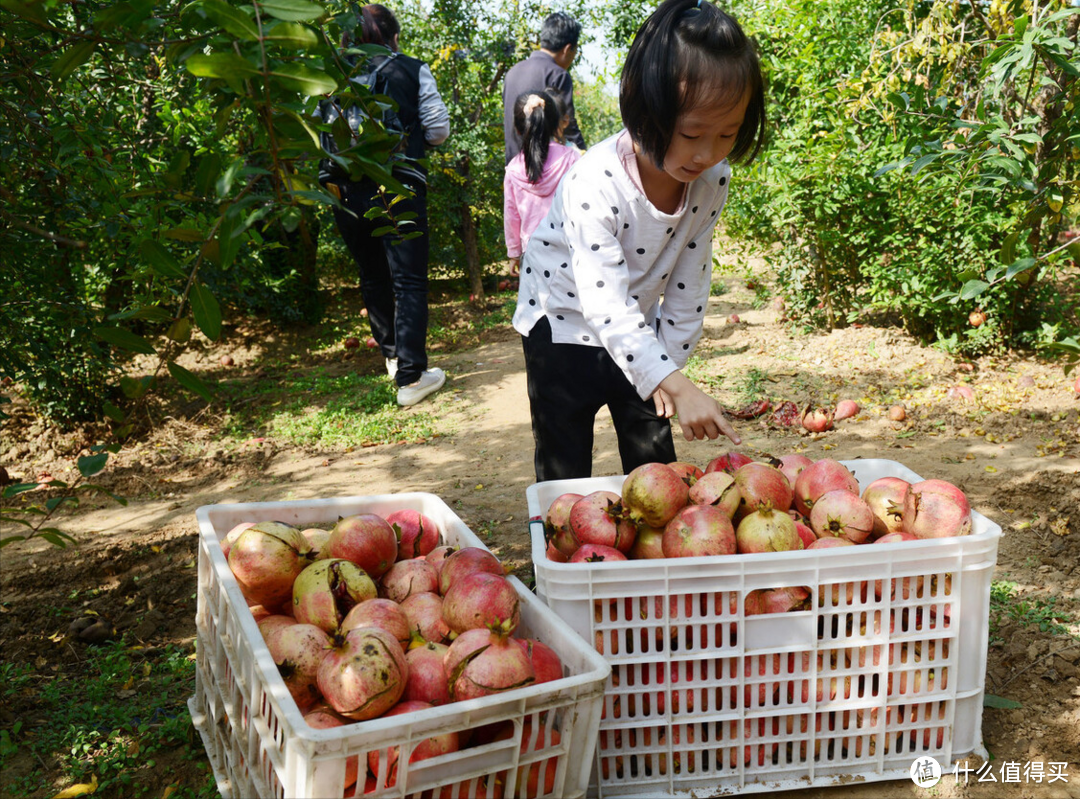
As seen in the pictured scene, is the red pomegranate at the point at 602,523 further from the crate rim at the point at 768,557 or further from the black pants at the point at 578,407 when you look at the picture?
the black pants at the point at 578,407

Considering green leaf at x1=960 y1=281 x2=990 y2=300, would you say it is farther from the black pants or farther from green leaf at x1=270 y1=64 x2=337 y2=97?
green leaf at x1=270 y1=64 x2=337 y2=97

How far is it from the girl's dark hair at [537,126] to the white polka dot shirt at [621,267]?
2.40 metres

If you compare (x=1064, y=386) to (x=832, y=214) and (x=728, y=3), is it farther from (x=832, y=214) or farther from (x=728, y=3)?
(x=728, y=3)

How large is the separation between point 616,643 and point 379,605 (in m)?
0.52

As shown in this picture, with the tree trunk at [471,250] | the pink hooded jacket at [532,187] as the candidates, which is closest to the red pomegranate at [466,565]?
the pink hooded jacket at [532,187]

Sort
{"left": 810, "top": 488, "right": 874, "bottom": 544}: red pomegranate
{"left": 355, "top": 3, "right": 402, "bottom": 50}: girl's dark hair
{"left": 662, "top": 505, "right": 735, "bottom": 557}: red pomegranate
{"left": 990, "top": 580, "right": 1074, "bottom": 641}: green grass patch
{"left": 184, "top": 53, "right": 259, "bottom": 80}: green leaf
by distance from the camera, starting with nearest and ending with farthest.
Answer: {"left": 184, "top": 53, "right": 259, "bottom": 80}: green leaf → {"left": 662, "top": 505, "right": 735, "bottom": 557}: red pomegranate → {"left": 810, "top": 488, "right": 874, "bottom": 544}: red pomegranate → {"left": 990, "top": 580, "right": 1074, "bottom": 641}: green grass patch → {"left": 355, "top": 3, "right": 402, "bottom": 50}: girl's dark hair

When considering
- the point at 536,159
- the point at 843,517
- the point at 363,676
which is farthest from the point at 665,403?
the point at 536,159

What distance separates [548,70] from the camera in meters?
5.17

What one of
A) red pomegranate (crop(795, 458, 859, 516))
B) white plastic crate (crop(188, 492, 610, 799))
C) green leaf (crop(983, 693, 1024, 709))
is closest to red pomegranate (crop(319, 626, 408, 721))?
white plastic crate (crop(188, 492, 610, 799))

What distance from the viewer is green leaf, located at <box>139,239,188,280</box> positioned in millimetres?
1384

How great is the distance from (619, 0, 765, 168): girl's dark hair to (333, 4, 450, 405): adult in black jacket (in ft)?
10.4

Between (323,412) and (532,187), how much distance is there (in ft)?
6.88

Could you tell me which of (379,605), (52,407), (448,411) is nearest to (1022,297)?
(448,411)

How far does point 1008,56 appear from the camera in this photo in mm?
2480
